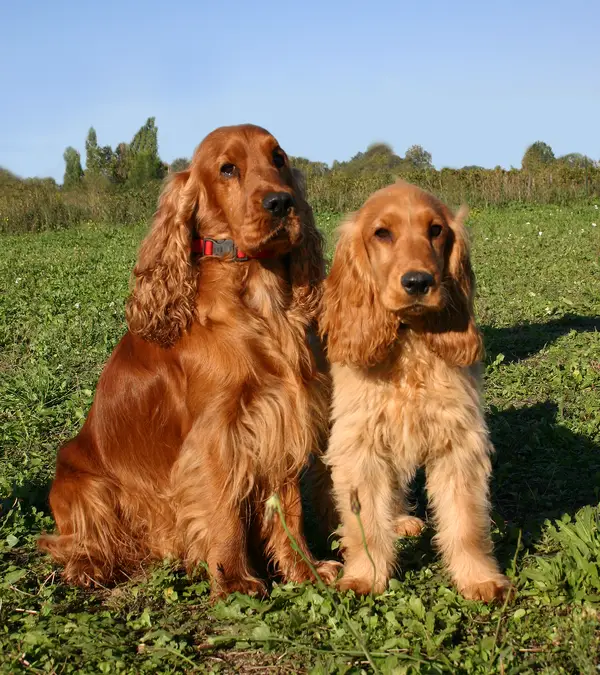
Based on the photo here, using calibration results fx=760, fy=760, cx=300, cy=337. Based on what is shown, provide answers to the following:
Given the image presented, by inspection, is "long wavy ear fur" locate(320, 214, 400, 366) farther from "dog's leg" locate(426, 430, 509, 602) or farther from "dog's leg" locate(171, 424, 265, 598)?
"dog's leg" locate(171, 424, 265, 598)

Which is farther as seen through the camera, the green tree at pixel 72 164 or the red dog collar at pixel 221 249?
the green tree at pixel 72 164


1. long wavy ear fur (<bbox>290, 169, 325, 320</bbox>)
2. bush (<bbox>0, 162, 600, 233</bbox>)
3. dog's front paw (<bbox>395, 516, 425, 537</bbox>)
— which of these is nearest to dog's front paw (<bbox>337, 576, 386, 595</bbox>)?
dog's front paw (<bbox>395, 516, 425, 537</bbox>)

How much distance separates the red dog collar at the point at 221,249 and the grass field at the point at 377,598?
54.6 inches

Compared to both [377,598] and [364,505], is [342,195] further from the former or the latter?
[377,598]

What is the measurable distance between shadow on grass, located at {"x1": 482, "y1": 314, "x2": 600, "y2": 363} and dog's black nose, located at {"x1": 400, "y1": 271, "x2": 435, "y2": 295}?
3539 millimetres

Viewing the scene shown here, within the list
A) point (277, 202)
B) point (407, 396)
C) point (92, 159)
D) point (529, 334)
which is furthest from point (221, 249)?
point (92, 159)

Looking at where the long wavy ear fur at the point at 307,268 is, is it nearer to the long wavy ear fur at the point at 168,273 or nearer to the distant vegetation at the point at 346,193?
the long wavy ear fur at the point at 168,273

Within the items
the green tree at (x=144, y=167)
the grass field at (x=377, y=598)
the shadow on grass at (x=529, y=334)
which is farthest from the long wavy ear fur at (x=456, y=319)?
the green tree at (x=144, y=167)

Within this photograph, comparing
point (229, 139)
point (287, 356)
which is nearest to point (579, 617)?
point (287, 356)

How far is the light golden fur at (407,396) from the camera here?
3.01m

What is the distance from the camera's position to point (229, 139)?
11.0 ft

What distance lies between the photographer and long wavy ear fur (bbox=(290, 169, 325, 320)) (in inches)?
136

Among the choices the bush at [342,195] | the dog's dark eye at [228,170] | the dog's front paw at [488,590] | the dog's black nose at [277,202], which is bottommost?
the dog's front paw at [488,590]

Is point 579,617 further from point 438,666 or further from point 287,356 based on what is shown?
point 287,356
